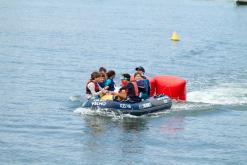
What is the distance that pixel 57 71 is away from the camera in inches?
1209

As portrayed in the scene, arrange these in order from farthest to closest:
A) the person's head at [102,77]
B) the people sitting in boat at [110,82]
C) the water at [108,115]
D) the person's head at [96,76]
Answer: the people sitting in boat at [110,82], the person's head at [102,77], the person's head at [96,76], the water at [108,115]

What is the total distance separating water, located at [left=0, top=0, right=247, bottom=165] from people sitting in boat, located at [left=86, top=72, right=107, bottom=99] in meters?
0.59

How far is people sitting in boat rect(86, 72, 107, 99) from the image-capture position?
21.5 metres

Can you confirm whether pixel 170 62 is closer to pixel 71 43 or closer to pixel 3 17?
pixel 71 43

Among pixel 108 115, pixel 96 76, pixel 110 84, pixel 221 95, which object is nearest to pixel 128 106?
pixel 108 115

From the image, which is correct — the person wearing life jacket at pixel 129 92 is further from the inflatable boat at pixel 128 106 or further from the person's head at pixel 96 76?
the person's head at pixel 96 76

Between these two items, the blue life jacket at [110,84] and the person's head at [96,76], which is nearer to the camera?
the person's head at [96,76]

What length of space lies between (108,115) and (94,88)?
1.25 meters

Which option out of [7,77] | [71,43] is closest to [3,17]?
[71,43]

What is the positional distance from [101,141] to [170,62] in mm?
18614

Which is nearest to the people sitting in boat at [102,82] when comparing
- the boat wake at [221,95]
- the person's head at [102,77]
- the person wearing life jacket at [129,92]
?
the person's head at [102,77]

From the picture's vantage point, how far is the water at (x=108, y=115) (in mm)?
17297

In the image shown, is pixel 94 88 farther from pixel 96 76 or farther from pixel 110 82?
pixel 110 82

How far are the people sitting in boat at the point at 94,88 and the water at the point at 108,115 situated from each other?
59 centimetres
